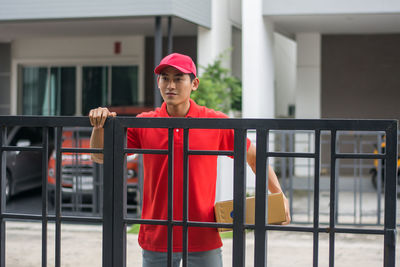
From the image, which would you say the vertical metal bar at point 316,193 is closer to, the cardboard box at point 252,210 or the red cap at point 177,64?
the cardboard box at point 252,210

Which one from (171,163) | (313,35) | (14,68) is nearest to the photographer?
(171,163)

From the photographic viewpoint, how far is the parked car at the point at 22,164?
37.0 ft

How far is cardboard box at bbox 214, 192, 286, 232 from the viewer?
3.15 m

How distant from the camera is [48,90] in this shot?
16.4 m

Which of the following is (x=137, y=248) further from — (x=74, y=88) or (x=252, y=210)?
(x=74, y=88)

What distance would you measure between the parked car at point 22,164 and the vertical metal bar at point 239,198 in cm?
843

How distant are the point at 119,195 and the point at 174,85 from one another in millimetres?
688

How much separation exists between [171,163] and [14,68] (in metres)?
13.8

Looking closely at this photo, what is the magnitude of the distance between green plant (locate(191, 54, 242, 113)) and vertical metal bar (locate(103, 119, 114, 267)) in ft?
22.5

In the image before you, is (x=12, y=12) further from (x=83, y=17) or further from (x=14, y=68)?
(x=14, y=68)

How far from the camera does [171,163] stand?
10.2 feet

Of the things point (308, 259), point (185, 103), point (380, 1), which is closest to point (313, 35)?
point (380, 1)

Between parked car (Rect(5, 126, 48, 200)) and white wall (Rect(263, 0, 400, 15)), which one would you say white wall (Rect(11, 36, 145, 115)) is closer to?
parked car (Rect(5, 126, 48, 200))

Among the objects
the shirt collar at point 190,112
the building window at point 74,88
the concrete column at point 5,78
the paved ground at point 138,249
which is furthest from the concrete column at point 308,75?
the shirt collar at point 190,112
